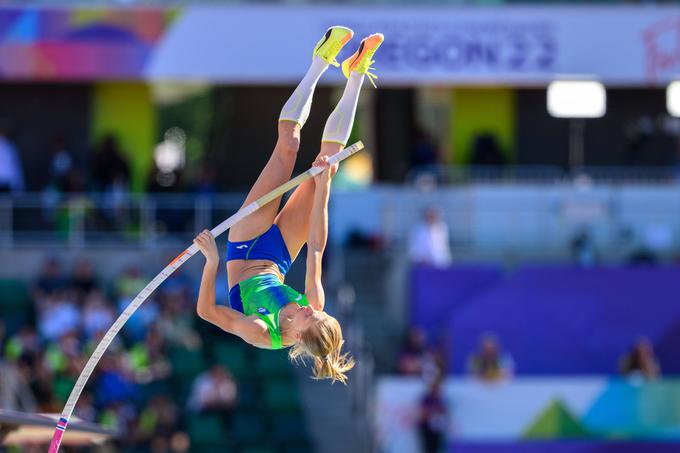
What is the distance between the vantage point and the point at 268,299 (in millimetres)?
9062

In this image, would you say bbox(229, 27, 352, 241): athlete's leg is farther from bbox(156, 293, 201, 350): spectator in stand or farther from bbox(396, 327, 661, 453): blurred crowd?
bbox(156, 293, 201, 350): spectator in stand

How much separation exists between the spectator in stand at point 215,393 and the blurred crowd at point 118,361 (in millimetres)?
11

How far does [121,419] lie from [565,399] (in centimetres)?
480

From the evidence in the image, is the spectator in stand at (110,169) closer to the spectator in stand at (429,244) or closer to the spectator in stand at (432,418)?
the spectator in stand at (429,244)

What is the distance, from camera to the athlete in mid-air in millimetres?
8734

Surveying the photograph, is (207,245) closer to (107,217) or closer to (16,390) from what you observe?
(16,390)

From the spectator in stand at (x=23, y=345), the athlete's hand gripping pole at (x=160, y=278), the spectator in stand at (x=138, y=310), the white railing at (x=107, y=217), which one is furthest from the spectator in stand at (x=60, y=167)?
the athlete's hand gripping pole at (x=160, y=278)

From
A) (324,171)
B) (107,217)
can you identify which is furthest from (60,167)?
(324,171)

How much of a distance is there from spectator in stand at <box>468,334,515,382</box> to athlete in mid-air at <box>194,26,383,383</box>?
712cm

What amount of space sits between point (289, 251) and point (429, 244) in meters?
8.58

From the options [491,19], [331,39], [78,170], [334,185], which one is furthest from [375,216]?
[331,39]

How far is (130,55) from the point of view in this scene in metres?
21.2

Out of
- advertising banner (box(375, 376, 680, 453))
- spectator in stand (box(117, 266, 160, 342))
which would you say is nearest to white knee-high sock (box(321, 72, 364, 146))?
advertising banner (box(375, 376, 680, 453))

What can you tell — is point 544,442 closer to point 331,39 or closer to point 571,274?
point 571,274
